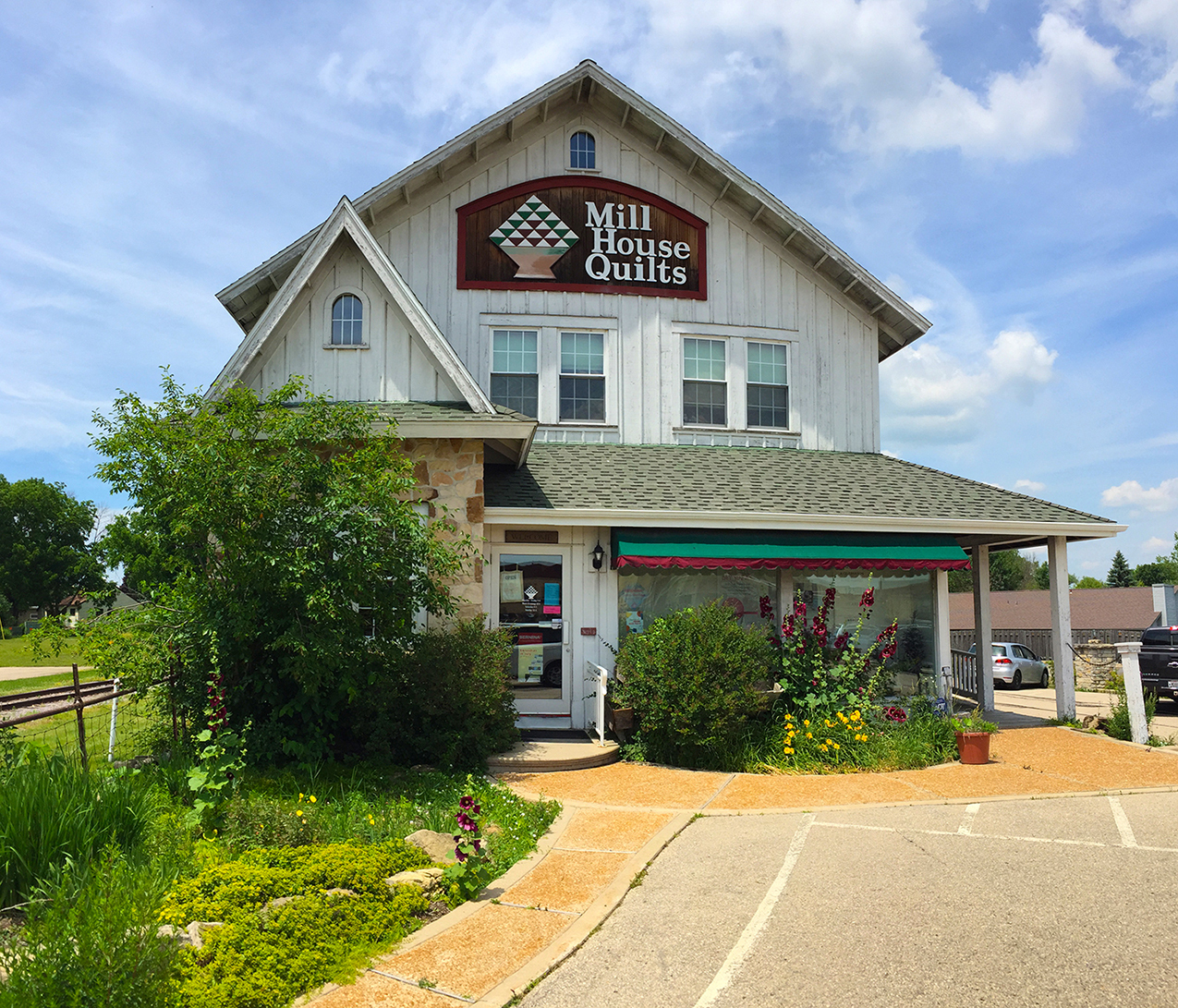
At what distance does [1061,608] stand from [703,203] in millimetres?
9062

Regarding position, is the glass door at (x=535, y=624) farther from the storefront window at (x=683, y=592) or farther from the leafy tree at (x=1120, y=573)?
the leafy tree at (x=1120, y=573)

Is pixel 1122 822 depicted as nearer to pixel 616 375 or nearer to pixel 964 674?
pixel 964 674

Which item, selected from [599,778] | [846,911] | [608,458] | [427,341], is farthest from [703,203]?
[846,911]

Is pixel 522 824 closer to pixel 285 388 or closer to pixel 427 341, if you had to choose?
pixel 285 388

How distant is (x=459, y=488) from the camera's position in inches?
455

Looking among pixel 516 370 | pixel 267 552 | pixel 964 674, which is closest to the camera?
pixel 267 552

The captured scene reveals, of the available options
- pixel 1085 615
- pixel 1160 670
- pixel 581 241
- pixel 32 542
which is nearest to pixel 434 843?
pixel 581 241

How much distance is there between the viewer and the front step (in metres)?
10.1

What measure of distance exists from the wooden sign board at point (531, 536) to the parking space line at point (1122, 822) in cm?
723

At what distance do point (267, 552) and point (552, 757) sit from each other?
13.3 ft

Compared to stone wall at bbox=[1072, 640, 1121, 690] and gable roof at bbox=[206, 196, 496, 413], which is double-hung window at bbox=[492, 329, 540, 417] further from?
stone wall at bbox=[1072, 640, 1121, 690]

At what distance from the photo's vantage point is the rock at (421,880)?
5.82 metres

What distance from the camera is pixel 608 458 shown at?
14242mm

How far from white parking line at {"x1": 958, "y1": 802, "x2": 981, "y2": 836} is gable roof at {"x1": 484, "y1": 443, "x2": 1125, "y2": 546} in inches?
185
